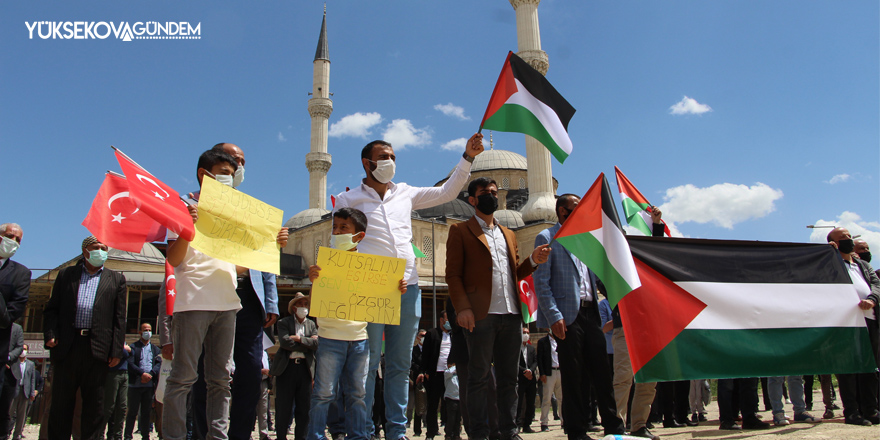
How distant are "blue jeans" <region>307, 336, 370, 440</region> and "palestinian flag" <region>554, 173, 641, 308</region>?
4.80 feet

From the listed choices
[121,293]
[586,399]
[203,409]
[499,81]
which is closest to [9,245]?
[121,293]

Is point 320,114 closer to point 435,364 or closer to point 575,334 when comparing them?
point 435,364

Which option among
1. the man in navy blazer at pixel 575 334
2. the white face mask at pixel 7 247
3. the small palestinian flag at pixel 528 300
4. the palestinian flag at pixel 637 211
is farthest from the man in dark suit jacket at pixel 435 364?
the white face mask at pixel 7 247

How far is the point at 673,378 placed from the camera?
12.5 feet

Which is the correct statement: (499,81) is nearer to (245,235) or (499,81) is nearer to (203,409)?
(245,235)

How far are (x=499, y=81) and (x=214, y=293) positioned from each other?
2.47 meters

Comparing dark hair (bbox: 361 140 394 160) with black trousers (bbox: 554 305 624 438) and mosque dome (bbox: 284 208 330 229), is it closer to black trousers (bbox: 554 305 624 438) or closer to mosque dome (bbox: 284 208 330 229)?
black trousers (bbox: 554 305 624 438)

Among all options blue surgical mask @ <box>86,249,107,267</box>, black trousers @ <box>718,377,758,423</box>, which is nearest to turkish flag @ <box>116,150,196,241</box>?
blue surgical mask @ <box>86,249,107,267</box>

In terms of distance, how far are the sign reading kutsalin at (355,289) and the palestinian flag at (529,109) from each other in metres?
1.33

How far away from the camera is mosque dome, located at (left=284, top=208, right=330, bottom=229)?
37.1 metres

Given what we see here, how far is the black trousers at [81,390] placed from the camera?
3.85 meters

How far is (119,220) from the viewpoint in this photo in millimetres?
3064

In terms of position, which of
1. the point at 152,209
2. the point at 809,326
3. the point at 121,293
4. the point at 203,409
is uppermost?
the point at 152,209

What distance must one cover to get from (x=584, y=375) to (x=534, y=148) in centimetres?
A: 2711
